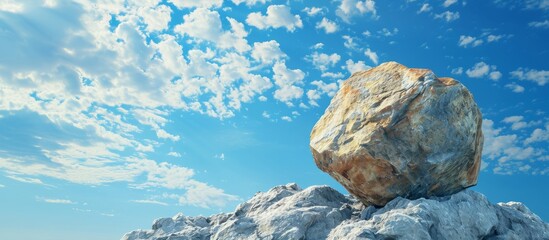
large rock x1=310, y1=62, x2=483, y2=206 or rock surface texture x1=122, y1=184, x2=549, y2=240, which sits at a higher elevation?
large rock x1=310, y1=62, x2=483, y2=206

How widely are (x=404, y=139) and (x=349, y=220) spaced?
3.07 metres

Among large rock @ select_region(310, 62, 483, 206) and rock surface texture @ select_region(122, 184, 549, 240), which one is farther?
large rock @ select_region(310, 62, 483, 206)

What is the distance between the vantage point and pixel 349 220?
47.4ft

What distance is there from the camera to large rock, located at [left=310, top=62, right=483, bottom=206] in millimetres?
13742

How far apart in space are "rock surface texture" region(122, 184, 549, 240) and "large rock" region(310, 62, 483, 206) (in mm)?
621

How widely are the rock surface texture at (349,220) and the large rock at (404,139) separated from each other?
62 cm

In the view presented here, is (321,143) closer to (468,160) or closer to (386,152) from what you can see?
(386,152)

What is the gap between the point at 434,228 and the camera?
13062mm

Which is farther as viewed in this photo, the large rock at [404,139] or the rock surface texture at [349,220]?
the large rock at [404,139]

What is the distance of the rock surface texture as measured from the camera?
12.8m

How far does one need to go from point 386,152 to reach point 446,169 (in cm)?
217

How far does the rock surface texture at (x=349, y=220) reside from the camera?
1280 centimetres

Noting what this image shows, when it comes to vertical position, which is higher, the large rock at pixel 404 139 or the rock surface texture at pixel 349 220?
the large rock at pixel 404 139

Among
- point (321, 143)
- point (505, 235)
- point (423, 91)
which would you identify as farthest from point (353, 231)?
point (505, 235)
